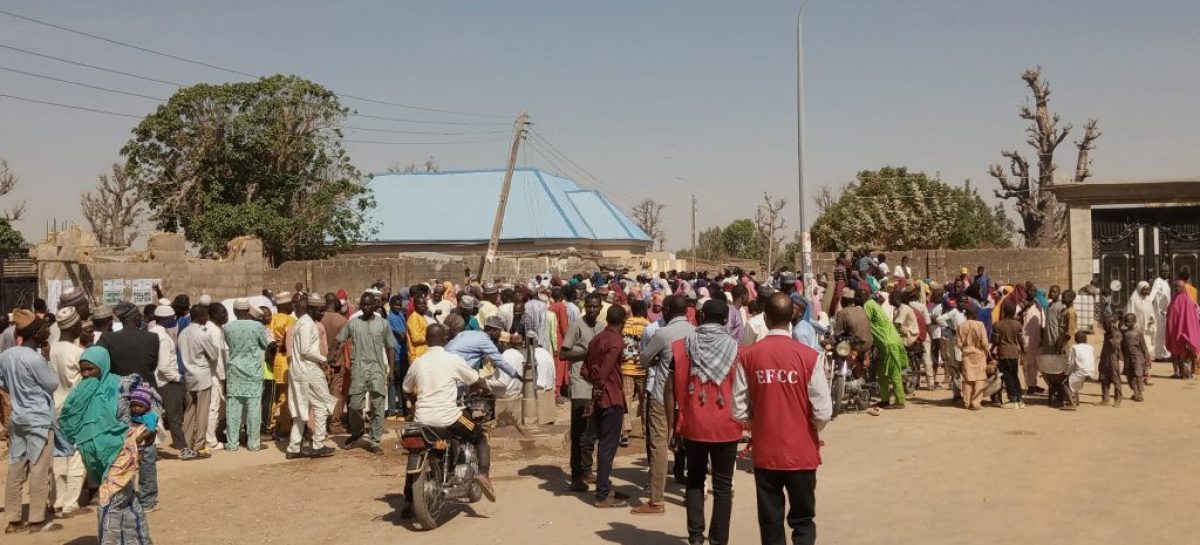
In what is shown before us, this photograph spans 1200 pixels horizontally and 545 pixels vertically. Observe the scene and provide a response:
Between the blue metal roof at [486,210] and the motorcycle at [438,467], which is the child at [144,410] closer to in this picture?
the motorcycle at [438,467]

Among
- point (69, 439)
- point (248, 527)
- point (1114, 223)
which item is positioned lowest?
point (248, 527)

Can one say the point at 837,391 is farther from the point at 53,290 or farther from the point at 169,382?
the point at 53,290

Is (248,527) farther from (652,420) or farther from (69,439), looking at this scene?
(652,420)

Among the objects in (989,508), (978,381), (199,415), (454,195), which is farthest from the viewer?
(454,195)

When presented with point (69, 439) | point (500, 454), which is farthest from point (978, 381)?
point (69, 439)

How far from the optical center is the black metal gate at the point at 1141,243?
19812mm

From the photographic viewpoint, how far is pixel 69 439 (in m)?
7.74

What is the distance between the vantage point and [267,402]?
490 inches

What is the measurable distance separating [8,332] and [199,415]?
2.57 meters

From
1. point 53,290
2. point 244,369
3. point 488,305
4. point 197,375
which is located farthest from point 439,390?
point 53,290

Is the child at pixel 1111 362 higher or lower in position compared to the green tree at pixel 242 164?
lower

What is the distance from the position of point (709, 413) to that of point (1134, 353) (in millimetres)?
9494

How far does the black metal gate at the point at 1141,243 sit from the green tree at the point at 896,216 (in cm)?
2166

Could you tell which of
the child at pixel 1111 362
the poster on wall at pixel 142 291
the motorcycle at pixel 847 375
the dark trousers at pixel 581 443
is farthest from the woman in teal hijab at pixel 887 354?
the poster on wall at pixel 142 291
